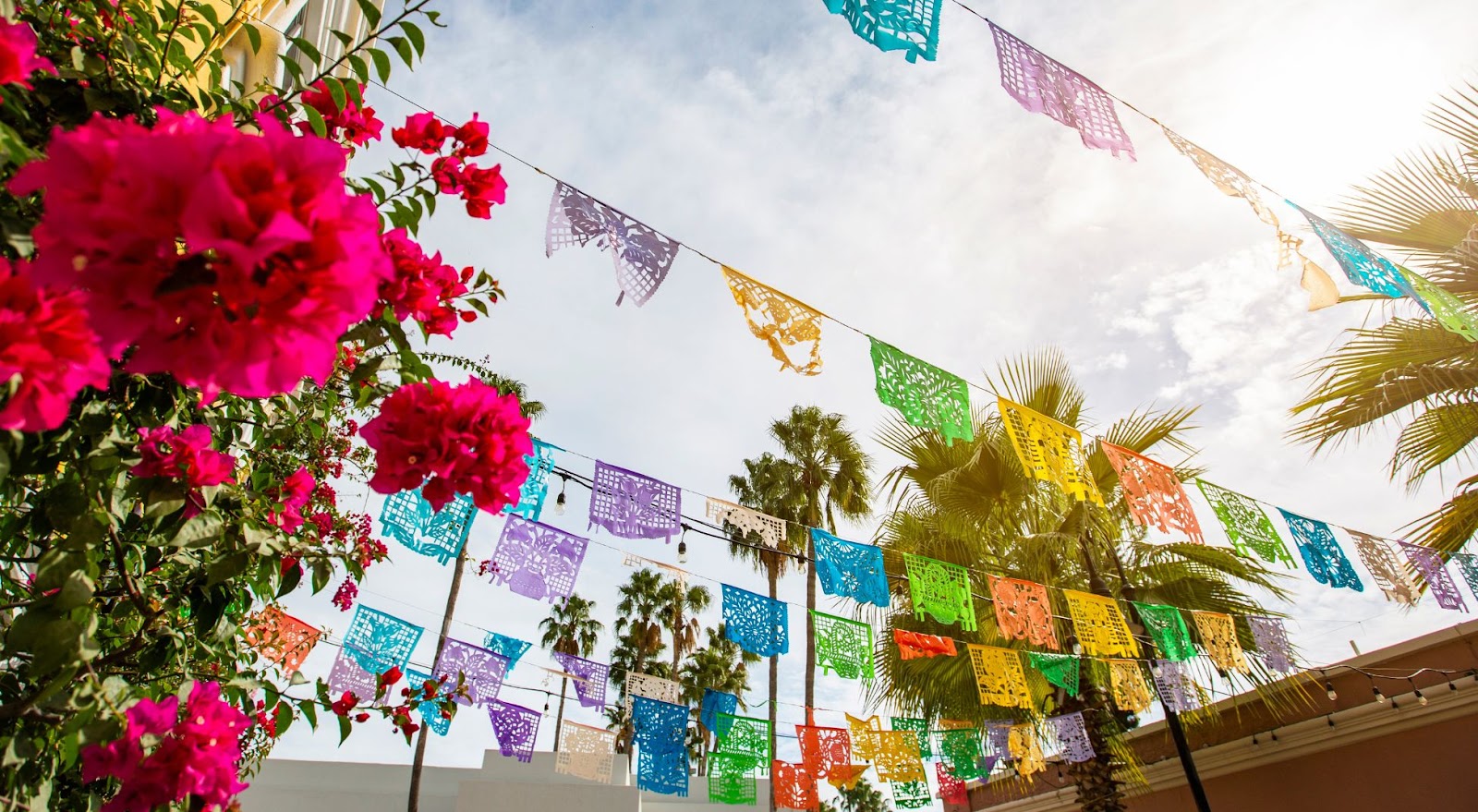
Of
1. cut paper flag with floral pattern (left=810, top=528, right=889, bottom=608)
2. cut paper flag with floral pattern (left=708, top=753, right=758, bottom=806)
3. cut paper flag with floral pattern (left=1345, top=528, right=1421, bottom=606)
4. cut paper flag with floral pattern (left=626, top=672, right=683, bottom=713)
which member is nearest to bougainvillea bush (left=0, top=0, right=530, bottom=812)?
cut paper flag with floral pattern (left=810, top=528, right=889, bottom=608)

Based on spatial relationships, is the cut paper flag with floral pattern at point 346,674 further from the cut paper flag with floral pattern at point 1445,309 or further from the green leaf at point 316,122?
the cut paper flag with floral pattern at point 1445,309

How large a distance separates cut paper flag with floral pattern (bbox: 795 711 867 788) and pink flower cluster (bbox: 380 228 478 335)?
7.00m

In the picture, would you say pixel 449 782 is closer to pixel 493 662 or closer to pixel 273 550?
pixel 493 662

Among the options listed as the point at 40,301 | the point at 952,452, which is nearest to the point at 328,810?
the point at 952,452

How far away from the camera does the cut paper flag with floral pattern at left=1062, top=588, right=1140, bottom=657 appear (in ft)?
20.5

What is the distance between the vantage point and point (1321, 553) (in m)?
6.92

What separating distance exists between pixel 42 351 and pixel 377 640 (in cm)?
531

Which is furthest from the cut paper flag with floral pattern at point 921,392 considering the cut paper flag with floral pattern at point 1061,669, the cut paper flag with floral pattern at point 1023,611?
the cut paper flag with floral pattern at point 1061,669

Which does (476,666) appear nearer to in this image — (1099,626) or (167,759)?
(167,759)

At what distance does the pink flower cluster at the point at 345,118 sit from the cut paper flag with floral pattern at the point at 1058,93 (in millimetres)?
3200

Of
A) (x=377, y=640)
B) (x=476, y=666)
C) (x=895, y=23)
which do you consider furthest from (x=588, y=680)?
(x=895, y=23)

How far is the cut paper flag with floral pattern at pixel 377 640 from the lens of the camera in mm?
5109

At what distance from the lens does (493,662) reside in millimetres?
5758

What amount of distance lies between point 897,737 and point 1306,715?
465 centimetres
